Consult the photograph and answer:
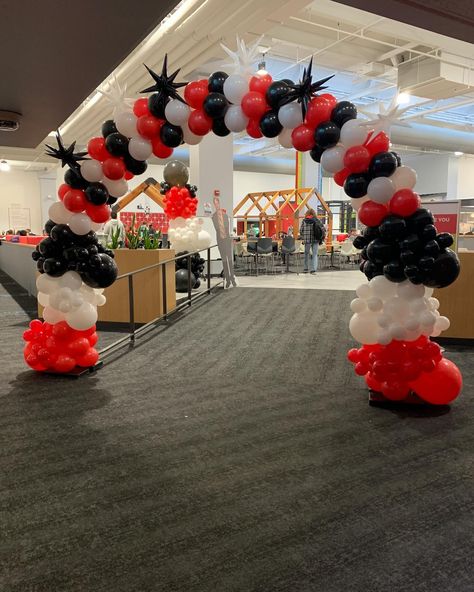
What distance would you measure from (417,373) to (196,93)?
2.59 m

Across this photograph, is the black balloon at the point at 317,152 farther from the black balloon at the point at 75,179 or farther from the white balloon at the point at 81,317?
the white balloon at the point at 81,317

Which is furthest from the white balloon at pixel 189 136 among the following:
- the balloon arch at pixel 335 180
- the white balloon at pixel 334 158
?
the white balloon at pixel 334 158

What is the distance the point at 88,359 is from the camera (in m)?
4.08

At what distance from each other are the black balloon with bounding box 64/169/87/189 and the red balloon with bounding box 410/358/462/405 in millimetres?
2996

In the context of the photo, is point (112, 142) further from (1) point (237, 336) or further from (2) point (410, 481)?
(2) point (410, 481)

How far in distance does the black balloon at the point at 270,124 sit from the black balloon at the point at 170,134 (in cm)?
65

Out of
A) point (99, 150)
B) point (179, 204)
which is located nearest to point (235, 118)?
point (99, 150)

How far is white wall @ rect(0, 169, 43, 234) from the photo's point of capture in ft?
62.1

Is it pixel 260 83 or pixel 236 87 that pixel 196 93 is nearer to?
pixel 236 87

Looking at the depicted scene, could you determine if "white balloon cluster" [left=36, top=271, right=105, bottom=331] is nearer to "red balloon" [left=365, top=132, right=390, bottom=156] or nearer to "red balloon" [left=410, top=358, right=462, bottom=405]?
"red balloon" [left=365, top=132, right=390, bottom=156]

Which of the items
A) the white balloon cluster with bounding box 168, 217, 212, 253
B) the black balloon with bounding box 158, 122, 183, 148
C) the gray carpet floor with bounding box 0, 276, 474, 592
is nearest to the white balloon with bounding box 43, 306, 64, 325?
the gray carpet floor with bounding box 0, 276, 474, 592

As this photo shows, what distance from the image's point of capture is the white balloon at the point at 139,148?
11.8ft

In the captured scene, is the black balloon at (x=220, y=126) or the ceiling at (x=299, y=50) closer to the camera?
the black balloon at (x=220, y=126)

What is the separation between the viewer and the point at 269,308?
7.05 m
